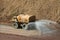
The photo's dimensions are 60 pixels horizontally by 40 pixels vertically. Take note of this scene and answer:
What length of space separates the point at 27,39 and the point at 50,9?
1.72 feet

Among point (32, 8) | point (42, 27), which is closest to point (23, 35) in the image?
point (42, 27)

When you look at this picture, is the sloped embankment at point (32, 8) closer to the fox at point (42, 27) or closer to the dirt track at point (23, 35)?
the fox at point (42, 27)

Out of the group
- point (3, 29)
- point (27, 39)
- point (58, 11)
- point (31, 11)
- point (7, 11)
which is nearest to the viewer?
point (27, 39)

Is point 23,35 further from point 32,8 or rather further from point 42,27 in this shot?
point 32,8

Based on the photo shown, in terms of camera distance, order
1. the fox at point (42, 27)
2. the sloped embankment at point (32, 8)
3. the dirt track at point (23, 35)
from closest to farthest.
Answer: the dirt track at point (23, 35), the fox at point (42, 27), the sloped embankment at point (32, 8)

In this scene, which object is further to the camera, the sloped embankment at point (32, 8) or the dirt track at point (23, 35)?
the sloped embankment at point (32, 8)

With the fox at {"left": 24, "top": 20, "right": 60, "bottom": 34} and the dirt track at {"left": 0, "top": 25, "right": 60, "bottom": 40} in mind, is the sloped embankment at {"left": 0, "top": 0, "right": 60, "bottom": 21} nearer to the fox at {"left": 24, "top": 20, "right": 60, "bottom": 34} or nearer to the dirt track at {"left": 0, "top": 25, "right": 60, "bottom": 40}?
the fox at {"left": 24, "top": 20, "right": 60, "bottom": 34}

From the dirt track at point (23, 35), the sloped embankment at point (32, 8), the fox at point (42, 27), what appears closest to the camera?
the dirt track at point (23, 35)

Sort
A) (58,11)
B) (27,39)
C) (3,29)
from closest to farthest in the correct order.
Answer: (27,39) < (3,29) < (58,11)

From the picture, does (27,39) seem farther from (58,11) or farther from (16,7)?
(16,7)

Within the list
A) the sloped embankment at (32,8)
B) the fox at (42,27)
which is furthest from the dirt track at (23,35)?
the sloped embankment at (32,8)

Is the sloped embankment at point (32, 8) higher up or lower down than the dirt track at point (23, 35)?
higher up

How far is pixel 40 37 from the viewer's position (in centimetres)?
108

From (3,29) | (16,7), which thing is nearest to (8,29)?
(3,29)
